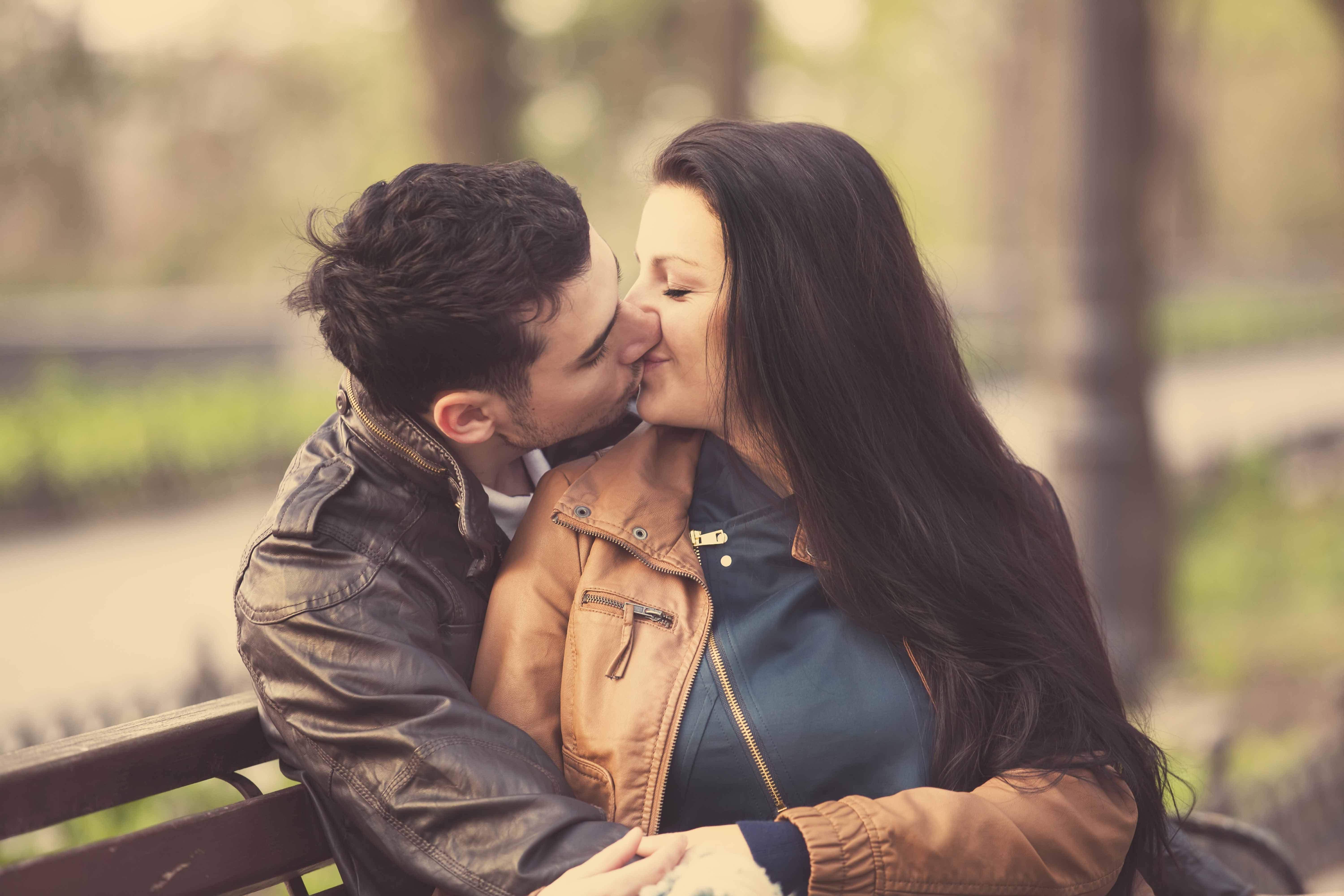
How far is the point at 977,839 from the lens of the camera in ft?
6.22

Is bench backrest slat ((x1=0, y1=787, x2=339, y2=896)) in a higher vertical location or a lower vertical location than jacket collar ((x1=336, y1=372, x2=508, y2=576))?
lower

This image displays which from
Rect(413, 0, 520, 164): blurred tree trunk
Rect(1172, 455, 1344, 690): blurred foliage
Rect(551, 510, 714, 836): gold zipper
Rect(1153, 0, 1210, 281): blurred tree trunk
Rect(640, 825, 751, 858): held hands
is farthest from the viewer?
Rect(1153, 0, 1210, 281): blurred tree trunk

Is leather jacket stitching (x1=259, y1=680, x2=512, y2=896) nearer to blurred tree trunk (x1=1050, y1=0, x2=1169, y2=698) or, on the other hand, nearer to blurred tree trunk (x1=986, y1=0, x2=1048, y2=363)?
blurred tree trunk (x1=1050, y1=0, x2=1169, y2=698)

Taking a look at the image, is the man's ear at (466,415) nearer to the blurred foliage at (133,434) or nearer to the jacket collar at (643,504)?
the jacket collar at (643,504)

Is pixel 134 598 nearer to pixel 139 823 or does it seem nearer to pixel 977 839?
pixel 139 823

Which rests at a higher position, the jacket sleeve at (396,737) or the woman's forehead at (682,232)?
the woman's forehead at (682,232)

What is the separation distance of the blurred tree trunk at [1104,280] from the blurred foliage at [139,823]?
9.75 ft

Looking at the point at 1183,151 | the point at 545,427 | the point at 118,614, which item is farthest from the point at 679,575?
the point at 1183,151

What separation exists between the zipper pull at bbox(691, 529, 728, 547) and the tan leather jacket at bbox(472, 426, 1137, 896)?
22mm

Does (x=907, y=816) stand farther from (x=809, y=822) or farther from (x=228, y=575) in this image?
(x=228, y=575)

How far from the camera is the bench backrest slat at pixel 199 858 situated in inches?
68.4

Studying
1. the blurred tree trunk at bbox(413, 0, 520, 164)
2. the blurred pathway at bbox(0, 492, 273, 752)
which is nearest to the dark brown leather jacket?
the blurred pathway at bbox(0, 492, 273, 752)

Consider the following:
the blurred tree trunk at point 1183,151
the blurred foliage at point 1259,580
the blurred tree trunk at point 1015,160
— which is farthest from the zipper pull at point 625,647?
the blurred tree trunk at point 1183,151

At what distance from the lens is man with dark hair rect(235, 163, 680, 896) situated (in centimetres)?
177
